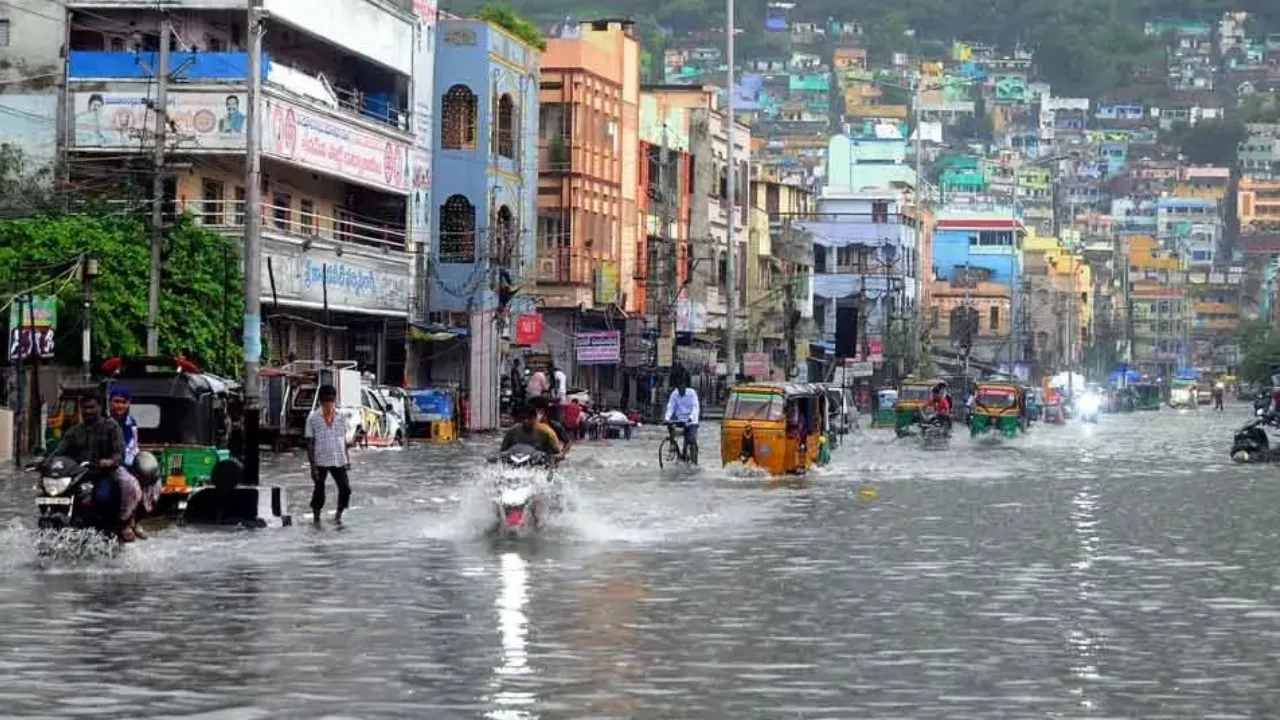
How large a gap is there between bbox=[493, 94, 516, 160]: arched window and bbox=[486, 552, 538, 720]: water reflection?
57.3 metres

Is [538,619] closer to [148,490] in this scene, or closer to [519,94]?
[148,490]

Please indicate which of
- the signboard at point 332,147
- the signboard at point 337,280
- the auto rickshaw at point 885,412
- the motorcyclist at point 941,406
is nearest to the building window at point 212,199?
the signboard at point 337,280

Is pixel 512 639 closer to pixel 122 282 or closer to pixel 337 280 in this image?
pixel 122 282

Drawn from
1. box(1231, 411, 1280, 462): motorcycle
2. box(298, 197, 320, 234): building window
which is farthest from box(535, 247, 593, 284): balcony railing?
box(1231, 411, 1280, 462): motorcycle

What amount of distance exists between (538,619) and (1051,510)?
17745 mm

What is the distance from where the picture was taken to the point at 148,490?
1078 inches

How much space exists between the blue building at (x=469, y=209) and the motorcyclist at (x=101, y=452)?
53519mm

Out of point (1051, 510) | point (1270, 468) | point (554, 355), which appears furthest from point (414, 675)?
point (554, 355)

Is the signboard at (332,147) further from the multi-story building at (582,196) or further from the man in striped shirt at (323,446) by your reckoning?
the man in striped shirt at (323,446)

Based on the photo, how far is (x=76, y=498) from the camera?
24.6m

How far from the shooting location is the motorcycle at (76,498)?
24422 millimetres

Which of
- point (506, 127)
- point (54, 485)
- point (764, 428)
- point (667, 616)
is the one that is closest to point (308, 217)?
point (506, 127)

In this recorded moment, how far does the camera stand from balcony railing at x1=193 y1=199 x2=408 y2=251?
63.8m

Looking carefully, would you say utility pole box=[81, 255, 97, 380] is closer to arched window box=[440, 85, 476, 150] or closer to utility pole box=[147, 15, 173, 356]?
utility pole box=[147, 15, 173, 356]
